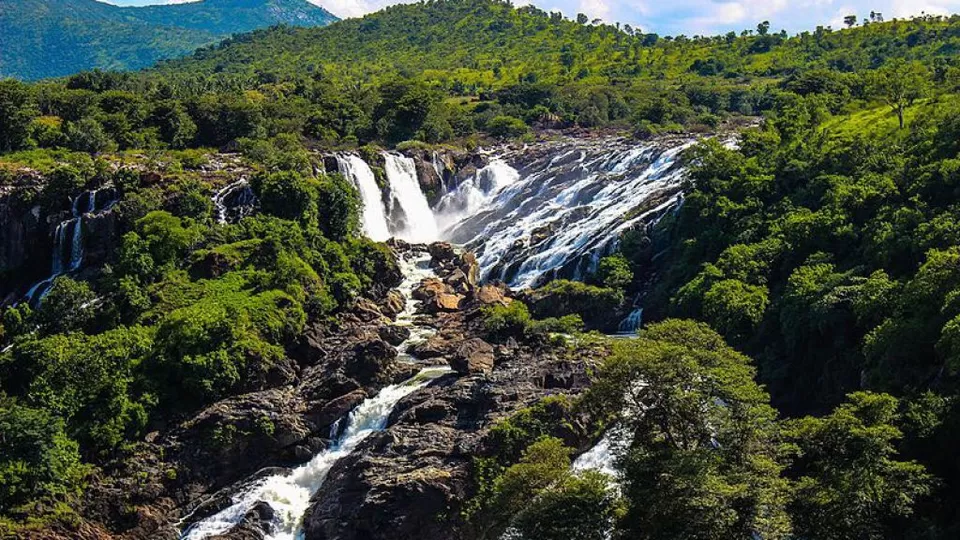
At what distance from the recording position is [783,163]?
186ft

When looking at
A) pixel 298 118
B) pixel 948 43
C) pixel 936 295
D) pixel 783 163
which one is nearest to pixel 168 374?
pixel 936 295

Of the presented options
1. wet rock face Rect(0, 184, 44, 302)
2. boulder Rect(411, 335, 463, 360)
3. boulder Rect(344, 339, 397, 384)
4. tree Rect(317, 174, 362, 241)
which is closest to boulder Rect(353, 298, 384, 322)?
boulder Rect(411, 335, 463, 360)

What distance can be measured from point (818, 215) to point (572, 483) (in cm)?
2907

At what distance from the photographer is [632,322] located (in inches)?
2028

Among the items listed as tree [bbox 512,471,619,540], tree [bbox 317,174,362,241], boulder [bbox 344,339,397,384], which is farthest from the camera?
tree [bbox 317,174,362,241]

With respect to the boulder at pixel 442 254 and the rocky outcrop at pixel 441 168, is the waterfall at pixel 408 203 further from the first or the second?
the boulder at pixel 442 254

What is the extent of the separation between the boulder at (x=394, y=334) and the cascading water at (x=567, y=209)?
→ 38.6ft

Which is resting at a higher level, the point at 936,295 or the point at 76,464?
the point at 936,295

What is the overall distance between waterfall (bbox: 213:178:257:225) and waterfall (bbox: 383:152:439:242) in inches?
742

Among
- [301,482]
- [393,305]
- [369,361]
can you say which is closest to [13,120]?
[393,305]

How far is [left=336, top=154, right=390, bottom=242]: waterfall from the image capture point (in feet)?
249

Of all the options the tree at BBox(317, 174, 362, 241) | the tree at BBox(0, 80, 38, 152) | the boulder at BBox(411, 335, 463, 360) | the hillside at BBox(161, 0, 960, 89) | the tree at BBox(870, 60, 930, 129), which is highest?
the hillside at BBox(161, 0, 960, 89)

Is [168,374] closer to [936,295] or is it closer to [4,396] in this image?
[4,396]

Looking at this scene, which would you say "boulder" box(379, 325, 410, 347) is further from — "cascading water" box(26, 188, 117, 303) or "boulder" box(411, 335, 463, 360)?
"cascading water" box(26, 188, 117, 303)
